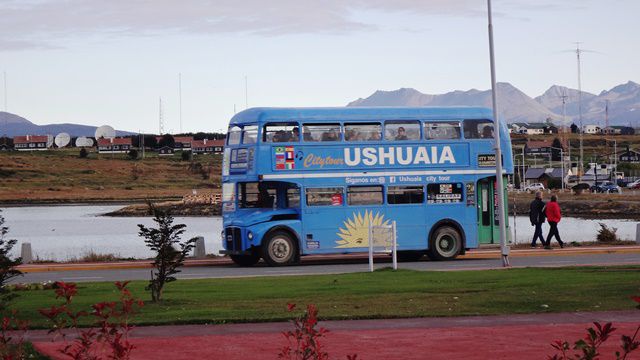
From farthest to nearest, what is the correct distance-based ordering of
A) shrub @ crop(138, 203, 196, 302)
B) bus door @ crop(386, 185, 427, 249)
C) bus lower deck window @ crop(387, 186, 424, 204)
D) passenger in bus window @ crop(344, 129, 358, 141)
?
bus lower deck window @ crop(387, 186, 424, 204)
bus door @ crop(386, 185, 427, 249)
passenger in bus window @ crop(344, 129, 358, 141)
shrub @ crop(138, 203, 196, 302)

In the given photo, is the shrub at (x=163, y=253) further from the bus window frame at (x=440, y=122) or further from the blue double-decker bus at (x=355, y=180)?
the bus window frame at (x=440, y=122)

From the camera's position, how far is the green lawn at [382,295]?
1967 cm

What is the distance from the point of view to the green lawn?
19672mm

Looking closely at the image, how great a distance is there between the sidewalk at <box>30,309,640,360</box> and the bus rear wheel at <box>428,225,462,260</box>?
52.1 ft

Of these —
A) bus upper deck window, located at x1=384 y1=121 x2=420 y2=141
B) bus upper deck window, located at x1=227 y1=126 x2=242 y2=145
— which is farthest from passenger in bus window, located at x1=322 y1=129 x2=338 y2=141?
bus upper deck window, located at x1=227 y1=126 x2=242 y2=145

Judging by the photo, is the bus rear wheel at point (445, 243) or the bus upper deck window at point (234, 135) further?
the bus rear wheel at point (445, 243)

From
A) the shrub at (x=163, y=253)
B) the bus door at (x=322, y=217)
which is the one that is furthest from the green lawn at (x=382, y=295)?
the bus door at (x=322, y=217)

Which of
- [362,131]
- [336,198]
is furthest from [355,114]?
[336,198]

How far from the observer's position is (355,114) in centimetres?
3478

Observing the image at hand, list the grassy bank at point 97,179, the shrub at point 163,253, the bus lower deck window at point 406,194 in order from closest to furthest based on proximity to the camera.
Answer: the shrub at point 163,253
the bus lower deck window at point 406,194
the grassy bank at point 97,179

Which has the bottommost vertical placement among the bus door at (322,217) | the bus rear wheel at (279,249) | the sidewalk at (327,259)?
the sidewalk at (327,259)

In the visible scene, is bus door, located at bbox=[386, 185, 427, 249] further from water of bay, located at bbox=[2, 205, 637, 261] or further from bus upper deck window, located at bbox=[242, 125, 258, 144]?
water of bay, located at bbox=[2, 205, 637, 261]

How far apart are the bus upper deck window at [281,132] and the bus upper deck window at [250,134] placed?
0.29m

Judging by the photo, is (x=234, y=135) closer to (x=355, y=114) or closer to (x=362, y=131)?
(x=355, y=114)
